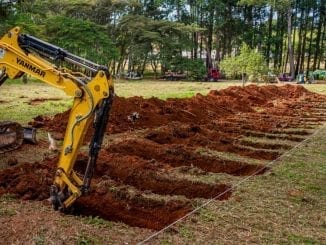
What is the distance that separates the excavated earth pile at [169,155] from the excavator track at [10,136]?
4.59 ft

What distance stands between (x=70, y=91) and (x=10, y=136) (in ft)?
14.0

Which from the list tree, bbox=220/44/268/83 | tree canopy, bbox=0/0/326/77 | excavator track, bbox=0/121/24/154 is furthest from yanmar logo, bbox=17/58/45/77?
tree, bbox=220/44/268/83

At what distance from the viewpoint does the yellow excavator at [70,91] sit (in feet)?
17.6

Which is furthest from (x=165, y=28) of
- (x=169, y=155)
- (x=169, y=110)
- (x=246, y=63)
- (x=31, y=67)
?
(x=31, y=67)

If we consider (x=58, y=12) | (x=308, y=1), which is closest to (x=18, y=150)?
(x=58, y=12)

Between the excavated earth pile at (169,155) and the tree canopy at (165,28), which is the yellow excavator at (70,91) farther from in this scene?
the tree canopy at (165,28)

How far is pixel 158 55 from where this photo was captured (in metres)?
40.1

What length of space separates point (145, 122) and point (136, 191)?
6.20 meters

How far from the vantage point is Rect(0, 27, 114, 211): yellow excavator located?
17.6ft

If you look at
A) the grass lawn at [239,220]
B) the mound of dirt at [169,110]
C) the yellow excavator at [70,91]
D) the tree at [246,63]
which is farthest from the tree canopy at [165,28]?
the grass lawn at [239,220]

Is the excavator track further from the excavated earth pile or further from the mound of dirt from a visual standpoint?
the mound of dirt

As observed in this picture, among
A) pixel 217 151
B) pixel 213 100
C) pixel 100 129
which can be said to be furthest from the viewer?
pixel 213 100

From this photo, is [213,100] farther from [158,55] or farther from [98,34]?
[158,55]

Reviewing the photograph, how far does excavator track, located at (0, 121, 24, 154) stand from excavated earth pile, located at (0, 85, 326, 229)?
1400 mm
